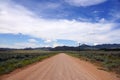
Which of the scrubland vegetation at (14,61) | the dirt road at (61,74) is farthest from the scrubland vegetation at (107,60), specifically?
the scrubland vegetation at (14,61)

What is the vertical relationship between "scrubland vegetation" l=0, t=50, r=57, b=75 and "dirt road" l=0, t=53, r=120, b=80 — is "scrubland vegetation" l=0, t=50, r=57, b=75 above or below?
above

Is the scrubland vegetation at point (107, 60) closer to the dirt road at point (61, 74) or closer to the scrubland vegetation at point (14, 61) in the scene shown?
the dirt road at point (61, 74)

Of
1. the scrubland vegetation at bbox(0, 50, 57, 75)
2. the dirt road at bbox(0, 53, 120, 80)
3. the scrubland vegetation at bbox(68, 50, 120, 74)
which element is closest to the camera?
the dirt road at bbox(0, 53, 120, 80)

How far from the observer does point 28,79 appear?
1308cm

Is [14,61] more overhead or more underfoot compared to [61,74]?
more overhead

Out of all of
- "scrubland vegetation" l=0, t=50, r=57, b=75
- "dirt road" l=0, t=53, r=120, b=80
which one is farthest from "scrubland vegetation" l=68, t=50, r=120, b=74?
"scrubland vegetation" l=0, t=50, r=57, b=75

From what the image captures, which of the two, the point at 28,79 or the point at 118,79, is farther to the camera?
the point at 118,79

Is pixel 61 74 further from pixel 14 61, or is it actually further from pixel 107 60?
pixel 107 60

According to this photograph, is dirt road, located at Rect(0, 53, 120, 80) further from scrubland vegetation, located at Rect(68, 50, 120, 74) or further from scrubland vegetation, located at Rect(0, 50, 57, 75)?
scrubland vegetation, located at Rect(68, 50, 120, 74)

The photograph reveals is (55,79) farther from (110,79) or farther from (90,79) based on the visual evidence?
(110,79)

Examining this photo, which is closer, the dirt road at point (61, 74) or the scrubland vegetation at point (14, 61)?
the dirt road at point (61, 74)

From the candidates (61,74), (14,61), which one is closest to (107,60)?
(14,61)

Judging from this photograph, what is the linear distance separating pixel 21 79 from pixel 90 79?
A: 15.8 feet

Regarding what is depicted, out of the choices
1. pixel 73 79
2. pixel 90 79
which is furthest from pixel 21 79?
pixel 90 79
